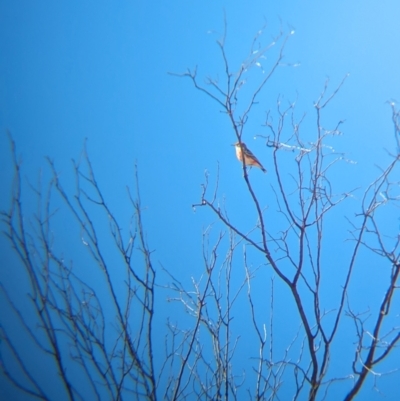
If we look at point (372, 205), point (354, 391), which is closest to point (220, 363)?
point (354, 391)

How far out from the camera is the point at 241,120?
1.96 m

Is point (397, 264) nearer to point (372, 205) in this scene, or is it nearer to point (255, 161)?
point (372, 205)

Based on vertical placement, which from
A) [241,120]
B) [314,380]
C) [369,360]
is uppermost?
[241,120]

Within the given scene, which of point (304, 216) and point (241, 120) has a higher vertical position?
point (241, 120)

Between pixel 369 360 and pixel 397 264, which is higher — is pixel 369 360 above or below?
below

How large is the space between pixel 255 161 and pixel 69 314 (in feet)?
5.42

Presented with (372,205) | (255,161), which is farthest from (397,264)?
(255,161)

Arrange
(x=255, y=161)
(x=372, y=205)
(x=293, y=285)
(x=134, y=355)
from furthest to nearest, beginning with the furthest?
(x=255, y=161) → (x=372, y=205) → (x=293, y=285) → (x=134, y=355)

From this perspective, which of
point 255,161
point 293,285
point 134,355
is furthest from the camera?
point 255,161

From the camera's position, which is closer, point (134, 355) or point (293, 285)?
point (134, 355)

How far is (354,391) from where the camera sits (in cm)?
184

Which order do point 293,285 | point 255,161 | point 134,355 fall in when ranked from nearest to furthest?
point 134,355
point 293,285
point 255,161

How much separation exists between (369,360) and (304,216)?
1.79ft

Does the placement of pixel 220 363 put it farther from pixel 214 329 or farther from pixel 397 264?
pixel 397 264
